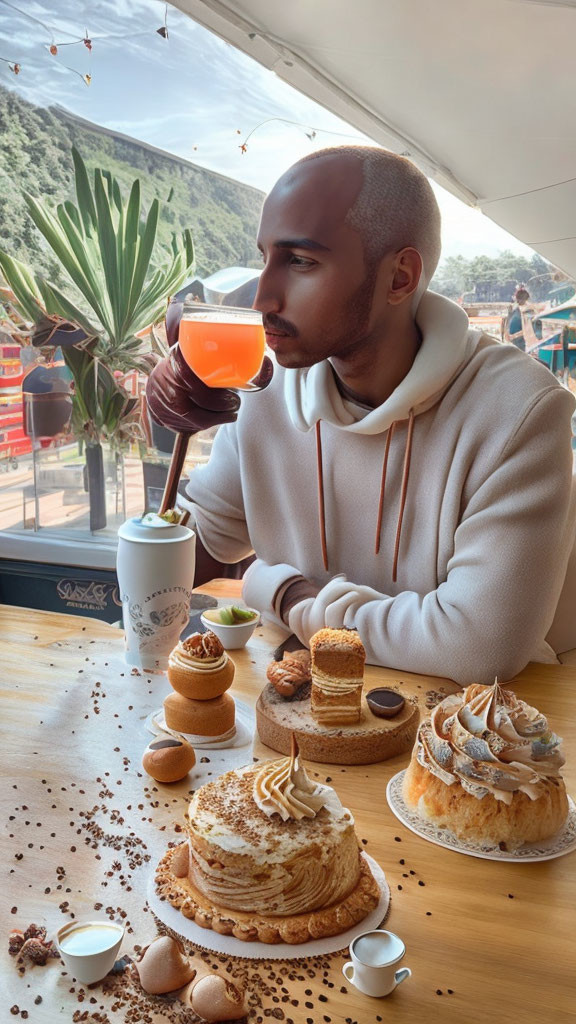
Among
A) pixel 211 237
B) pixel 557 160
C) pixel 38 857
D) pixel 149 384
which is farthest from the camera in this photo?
pixel 211 237

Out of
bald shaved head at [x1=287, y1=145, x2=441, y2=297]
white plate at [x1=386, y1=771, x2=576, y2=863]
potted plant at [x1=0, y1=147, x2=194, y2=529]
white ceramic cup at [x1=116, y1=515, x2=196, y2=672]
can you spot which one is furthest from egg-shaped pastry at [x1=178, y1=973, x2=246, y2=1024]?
potted plant at [x1=0, y1=147, x2=194, y2=529]

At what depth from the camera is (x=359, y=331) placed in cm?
165

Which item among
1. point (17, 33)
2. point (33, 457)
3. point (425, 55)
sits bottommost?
point (33, 457)

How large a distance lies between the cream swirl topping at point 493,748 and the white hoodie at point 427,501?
40 centimetres

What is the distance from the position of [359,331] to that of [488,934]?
1107 mm

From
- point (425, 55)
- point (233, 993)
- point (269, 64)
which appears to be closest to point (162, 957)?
point (233, 993)

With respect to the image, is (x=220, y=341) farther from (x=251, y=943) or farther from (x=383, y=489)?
(x=251, y=943)

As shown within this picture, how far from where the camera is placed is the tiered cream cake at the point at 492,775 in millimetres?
1082

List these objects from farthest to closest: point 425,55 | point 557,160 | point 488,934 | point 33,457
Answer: point 33,457 → point 557,160 → point 425,55 → point 488,934

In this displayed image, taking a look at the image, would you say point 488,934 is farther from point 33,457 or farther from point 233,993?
point 33,457

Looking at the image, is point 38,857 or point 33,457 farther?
point 33,457

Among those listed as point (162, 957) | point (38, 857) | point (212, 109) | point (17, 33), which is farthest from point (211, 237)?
point (162, 957)

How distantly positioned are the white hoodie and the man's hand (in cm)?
28

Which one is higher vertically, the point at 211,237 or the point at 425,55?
the point at 425,55
